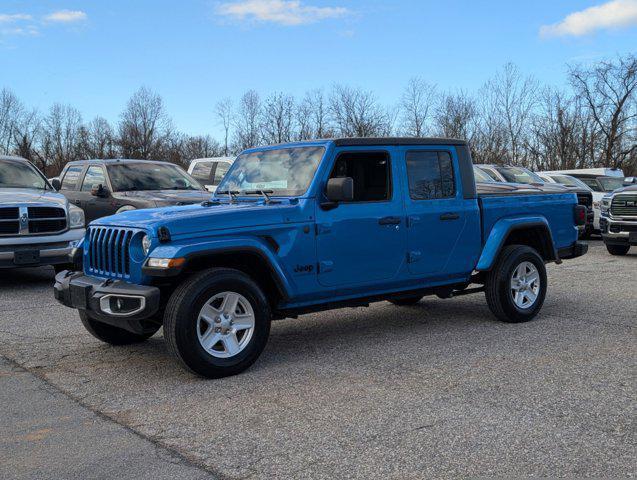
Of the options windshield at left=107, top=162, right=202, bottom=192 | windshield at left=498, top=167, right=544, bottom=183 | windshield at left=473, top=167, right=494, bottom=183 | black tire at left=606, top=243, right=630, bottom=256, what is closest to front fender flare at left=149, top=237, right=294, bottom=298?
windshield at left=107, top=162, right=202, bottom=192

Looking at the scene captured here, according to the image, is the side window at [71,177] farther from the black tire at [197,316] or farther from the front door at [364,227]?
the black tire at [197,316]

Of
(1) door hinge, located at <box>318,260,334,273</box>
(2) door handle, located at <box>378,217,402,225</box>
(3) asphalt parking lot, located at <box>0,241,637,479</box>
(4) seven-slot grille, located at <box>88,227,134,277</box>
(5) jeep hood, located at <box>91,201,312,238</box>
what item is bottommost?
(3) asphalt parking lot, located at <box>0,241,637,479</box>

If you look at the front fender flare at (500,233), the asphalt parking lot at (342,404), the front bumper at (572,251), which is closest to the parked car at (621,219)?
the front bumper at (572,251)

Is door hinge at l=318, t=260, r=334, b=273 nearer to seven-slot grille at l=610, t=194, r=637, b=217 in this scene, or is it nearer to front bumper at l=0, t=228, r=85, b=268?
front bumper at l=0, t=228, r=85, b=268

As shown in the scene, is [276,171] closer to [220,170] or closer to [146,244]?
[146,244]

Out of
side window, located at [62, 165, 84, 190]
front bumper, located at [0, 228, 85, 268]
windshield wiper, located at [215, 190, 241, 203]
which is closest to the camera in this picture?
windshield wiper, located at [215, 190, 241, 203]

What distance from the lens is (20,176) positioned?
11.4 meters

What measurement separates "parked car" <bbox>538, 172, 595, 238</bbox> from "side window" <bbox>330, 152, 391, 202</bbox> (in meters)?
11.4

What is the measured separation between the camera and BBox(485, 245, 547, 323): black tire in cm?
721

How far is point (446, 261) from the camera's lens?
690cm

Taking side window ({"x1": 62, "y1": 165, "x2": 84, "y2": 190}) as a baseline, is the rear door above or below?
below

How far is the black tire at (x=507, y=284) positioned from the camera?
23.7 ft

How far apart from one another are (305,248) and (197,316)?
44.2 inches

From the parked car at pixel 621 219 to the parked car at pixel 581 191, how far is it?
2000mm
